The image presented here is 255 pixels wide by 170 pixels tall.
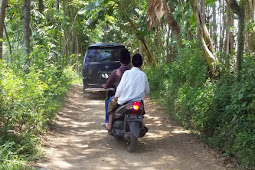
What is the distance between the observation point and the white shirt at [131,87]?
5613 mm

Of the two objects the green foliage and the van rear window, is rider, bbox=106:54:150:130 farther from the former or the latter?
the van rear window

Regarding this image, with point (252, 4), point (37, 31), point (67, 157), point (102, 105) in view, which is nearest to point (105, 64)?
point (102, 105)

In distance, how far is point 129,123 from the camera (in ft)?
18.1

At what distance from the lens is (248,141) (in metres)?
4.45

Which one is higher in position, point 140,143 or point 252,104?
point 252,104

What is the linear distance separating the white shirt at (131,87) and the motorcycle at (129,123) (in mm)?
117

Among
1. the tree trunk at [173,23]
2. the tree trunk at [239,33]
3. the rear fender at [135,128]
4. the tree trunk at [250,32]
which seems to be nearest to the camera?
the rear fender at [135,128]

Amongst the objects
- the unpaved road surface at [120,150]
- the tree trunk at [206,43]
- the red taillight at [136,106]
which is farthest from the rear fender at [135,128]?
the tree trunk at [206,43]

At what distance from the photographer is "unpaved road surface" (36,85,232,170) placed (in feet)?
16.2

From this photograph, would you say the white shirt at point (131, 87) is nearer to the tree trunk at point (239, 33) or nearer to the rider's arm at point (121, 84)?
the rider's arm at point (121, 84)

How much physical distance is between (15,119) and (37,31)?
6640mm

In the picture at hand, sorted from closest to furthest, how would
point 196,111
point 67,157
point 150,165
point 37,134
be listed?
point 150,165 → point 67,157 → point 37,134 → point 196,111

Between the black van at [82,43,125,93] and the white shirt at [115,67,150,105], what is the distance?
19.2 feet

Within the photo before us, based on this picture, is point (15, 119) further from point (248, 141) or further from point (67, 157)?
point (248, 141)
